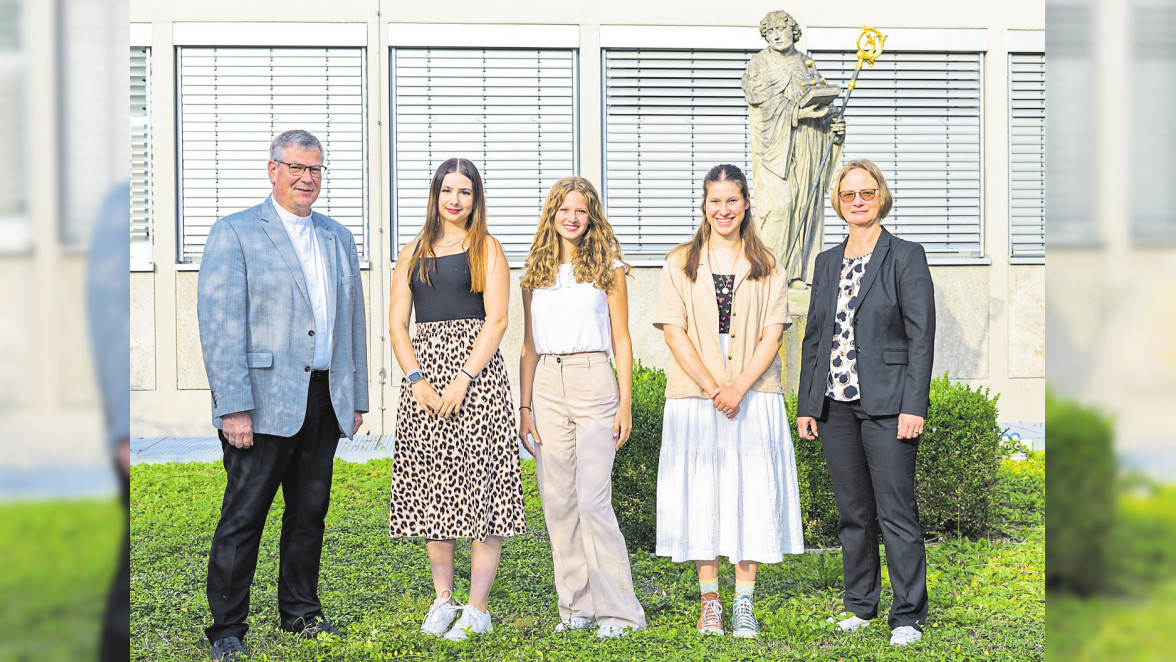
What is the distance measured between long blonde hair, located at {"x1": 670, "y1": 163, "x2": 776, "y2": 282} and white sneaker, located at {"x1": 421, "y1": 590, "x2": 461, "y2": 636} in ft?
6.13

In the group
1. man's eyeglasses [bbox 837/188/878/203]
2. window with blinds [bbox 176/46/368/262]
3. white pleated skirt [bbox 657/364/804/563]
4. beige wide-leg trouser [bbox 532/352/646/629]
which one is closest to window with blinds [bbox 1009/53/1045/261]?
window with blinds [bbox 176/46/368/262]

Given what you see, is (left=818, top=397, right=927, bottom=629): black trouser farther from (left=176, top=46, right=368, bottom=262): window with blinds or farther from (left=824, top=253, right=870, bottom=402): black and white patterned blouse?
(left=176, top=46, right=368, bottom=262): window with blinds

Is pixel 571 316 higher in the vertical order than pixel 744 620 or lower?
higher

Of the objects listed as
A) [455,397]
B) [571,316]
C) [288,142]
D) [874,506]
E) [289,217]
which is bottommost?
[874,506]

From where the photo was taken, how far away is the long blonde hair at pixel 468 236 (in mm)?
4465

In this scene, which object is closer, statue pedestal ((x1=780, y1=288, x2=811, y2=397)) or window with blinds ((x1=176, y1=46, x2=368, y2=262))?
A: statue pedestal ((x1=780, y1=288, x2=811, y2=397))

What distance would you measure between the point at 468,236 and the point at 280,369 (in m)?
1.01

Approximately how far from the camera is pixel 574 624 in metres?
4.60

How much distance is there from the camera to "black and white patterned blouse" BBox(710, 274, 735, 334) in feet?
15.1

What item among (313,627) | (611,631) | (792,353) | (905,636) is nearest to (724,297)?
(611,631)

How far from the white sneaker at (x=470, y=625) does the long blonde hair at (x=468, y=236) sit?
57.6 inches
